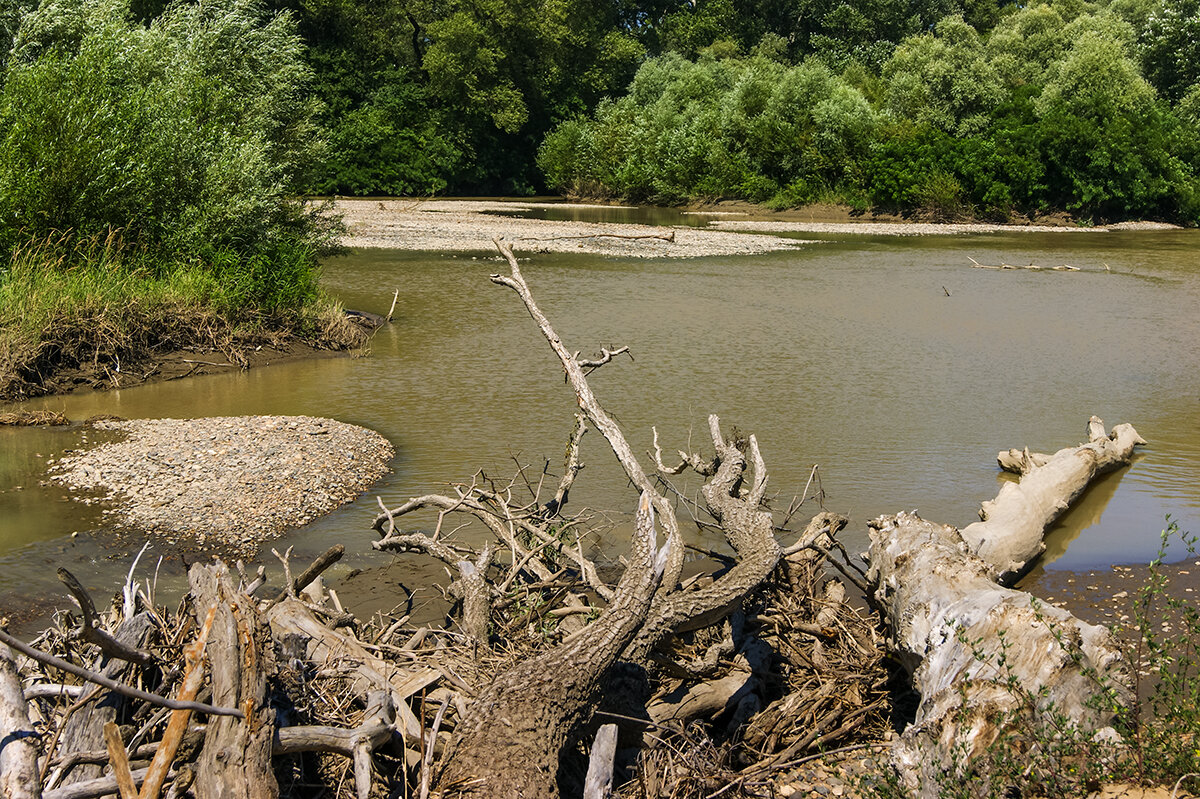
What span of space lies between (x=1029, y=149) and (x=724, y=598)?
36.8 metres

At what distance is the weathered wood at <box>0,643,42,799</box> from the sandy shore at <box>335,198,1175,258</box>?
22.0 m

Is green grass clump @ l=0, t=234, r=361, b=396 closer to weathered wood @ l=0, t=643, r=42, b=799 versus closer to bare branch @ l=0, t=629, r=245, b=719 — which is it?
weathered wood @ l=0, t=643, r=42, b=799

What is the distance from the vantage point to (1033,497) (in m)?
7.88

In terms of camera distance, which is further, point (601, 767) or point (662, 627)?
point (662, 627)

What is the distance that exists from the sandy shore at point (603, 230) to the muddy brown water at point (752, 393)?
498cm

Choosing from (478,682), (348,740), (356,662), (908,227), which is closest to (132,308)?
(356,662)

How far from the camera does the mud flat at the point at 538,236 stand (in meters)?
27.4

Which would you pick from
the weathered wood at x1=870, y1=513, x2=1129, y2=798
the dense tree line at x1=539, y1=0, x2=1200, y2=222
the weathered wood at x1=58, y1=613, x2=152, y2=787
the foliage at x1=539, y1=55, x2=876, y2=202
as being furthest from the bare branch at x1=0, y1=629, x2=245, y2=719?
the foliage at x1=539, y1=55, x2=876, y2=202

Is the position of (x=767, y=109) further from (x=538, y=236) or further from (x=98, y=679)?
(x=98, y=679)

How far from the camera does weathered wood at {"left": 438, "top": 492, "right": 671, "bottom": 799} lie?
3553 mm

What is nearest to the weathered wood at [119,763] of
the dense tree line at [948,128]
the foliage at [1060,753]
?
the foliage at [1060,753]

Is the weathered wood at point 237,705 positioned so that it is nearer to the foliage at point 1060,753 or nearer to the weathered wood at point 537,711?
the weathered wood at point 537,711

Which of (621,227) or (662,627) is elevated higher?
(662,627)

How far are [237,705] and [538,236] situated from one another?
26.9 metres
